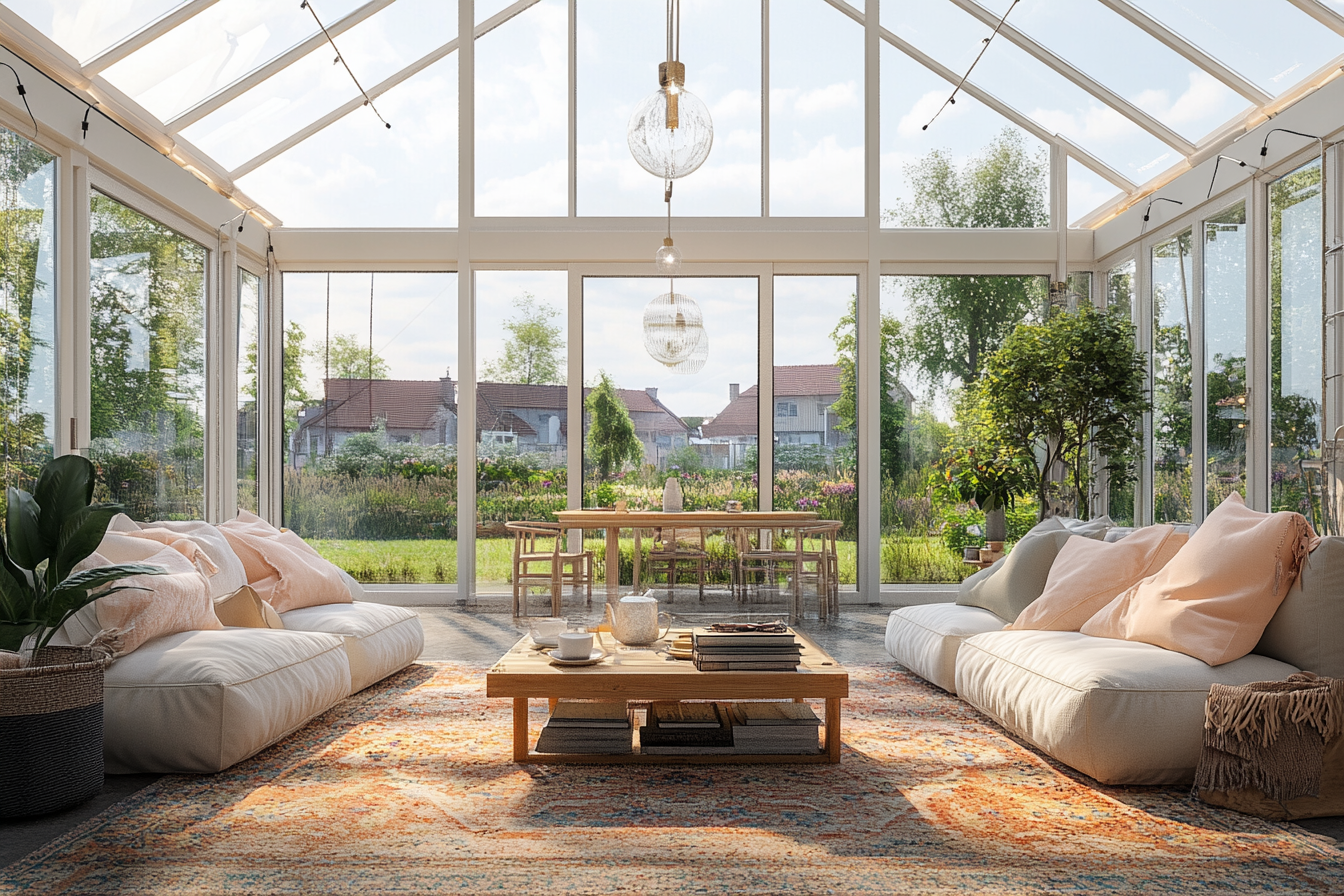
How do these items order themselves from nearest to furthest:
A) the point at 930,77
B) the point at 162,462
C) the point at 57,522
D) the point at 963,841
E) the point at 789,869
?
the point at 789,869 < the point at 963,841 < the point at 57,522 < the point at 162,462 < the point at 930,77

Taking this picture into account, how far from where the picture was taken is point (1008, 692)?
141 inches

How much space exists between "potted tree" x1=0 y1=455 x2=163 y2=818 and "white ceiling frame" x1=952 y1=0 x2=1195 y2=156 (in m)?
6.37

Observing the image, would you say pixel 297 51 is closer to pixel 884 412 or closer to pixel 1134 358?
pixel 884 412

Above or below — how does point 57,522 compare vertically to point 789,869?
above

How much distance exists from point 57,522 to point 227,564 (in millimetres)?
1334

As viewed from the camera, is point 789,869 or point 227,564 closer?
point 789,869

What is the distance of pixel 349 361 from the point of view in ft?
26.2

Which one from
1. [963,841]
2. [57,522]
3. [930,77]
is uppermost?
[930,77]

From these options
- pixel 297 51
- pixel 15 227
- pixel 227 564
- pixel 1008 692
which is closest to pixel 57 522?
pixel 227 564

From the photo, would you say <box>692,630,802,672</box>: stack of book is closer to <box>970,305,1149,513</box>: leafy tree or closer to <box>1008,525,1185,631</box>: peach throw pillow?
<box>1008,525,1185,631</box>: peach throw pillow

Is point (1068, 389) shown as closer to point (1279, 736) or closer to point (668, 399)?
point (668, 399)

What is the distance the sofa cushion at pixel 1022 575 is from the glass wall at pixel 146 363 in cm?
434

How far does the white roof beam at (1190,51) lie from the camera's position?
19.1ft

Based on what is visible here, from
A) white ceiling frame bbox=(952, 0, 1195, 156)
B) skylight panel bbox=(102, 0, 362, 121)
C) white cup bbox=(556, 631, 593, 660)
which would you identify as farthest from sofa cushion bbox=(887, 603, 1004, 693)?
skylight panel bbox=(102, 0, 362, 121)
